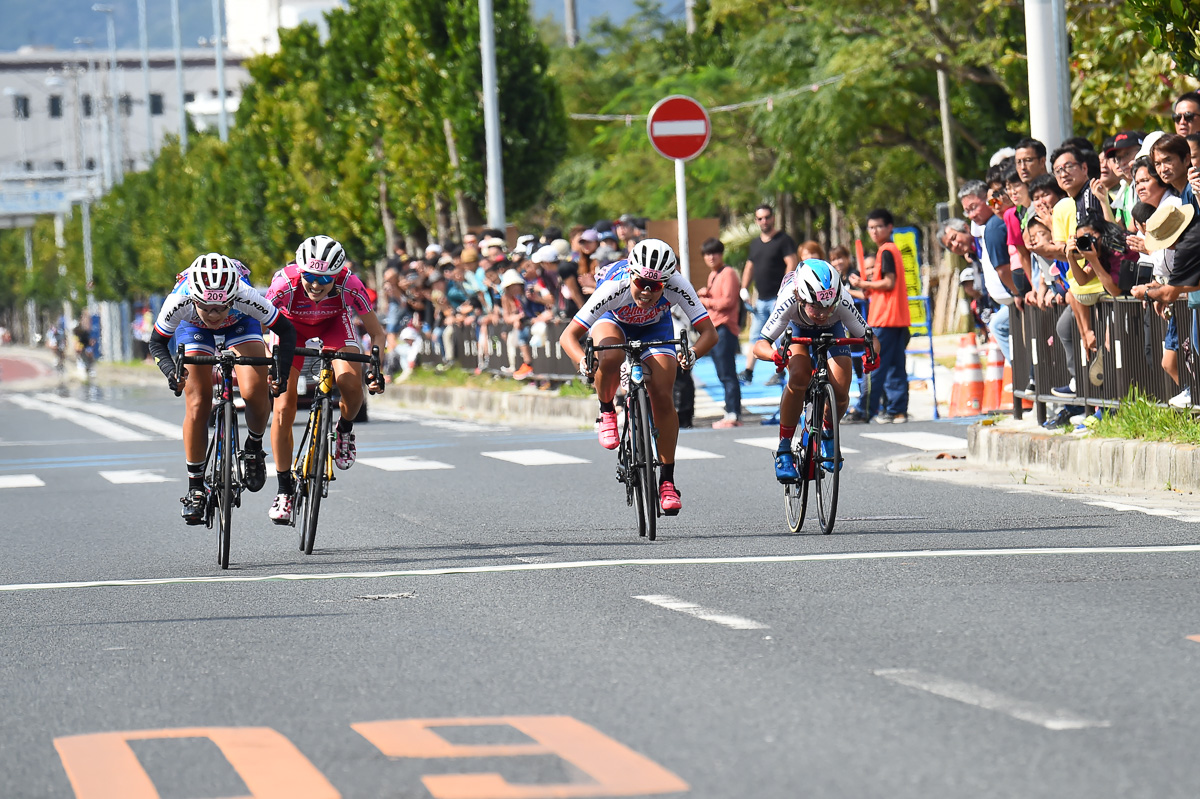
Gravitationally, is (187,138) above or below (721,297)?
above

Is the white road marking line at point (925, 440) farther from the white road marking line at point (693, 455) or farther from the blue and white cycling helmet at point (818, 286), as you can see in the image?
the blue and white cycling helmet at point (818, 286)

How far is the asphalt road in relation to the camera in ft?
18.0

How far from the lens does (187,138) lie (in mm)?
77000

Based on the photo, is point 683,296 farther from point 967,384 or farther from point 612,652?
point 967,384

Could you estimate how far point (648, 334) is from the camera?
1156cm

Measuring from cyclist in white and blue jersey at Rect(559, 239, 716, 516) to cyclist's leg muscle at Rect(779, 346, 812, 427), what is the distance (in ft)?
1.70

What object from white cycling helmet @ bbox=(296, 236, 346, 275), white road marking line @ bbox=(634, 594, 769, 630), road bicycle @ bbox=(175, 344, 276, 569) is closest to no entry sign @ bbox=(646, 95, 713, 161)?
white cycling helmet @ bbox=(296, 236, 346, 275)

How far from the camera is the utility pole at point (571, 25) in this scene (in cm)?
6769

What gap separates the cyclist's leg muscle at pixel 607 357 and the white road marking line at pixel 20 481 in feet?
24.0

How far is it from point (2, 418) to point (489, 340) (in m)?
8.66

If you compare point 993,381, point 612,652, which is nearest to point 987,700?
point 612,652

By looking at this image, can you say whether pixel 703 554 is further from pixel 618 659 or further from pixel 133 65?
pixel 133 65

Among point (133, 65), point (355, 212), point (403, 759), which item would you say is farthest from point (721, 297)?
point (133, 65)

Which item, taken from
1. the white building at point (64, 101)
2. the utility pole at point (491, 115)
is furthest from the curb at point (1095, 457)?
the white building at point (64, 101)
